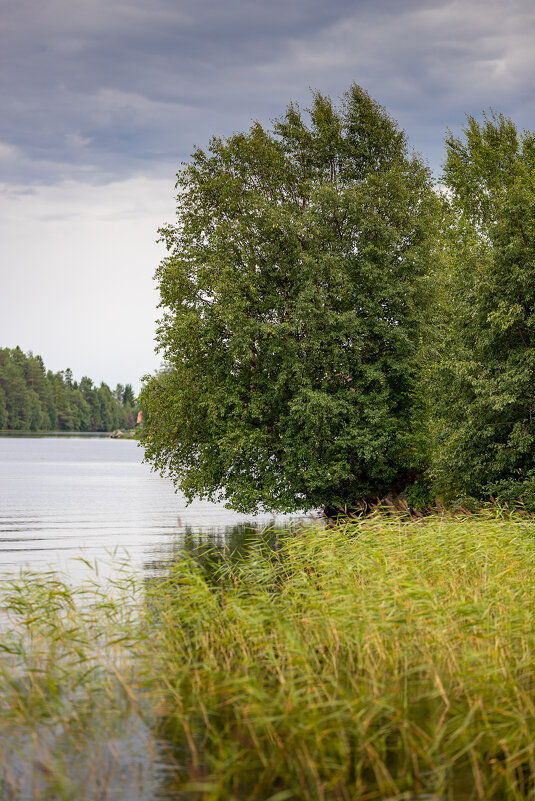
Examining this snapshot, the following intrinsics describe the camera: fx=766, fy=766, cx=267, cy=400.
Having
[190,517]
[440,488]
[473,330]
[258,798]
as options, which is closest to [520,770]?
[258,798]

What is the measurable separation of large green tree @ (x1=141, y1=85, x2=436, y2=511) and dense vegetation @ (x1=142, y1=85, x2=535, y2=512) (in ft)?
0.28

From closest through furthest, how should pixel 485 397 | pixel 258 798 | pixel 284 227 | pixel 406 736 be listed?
1. pixel 258 798
2. pixel 406 736
3. pixel 485 397
4. pixel 284 227

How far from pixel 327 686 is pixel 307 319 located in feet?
78.6

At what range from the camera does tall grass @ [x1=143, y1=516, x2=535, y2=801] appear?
8344 millimetres

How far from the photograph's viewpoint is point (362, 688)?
1003cm

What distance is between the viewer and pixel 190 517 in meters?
46.3

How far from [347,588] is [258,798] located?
A: 543 centimetres

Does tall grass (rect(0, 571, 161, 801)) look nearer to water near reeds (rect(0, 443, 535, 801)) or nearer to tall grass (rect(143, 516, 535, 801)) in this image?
water near reeds (rect(0, 443, 535, 801))

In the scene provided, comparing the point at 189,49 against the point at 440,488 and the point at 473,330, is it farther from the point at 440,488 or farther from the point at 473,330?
the point at 440,488

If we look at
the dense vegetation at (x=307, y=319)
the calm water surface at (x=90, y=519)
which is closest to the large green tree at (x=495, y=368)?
the dense vegetation at (x=307, y=319)

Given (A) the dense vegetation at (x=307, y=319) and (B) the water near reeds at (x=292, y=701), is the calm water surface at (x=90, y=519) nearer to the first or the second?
(B) the water near reeds at (x=292, y=701)

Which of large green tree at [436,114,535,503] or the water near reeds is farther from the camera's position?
large green tree at [436,114,535,503]

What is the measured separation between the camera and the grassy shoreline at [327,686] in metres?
8.40

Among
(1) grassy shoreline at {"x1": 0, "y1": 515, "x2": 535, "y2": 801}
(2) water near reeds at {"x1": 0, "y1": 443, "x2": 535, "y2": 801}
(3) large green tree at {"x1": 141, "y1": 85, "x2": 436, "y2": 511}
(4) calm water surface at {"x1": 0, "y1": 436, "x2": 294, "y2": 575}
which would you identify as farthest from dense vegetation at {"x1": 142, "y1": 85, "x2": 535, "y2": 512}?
(2) water near reeds at {"x1": 0, "y1": 443, "x2": 535, "y2": 801}
